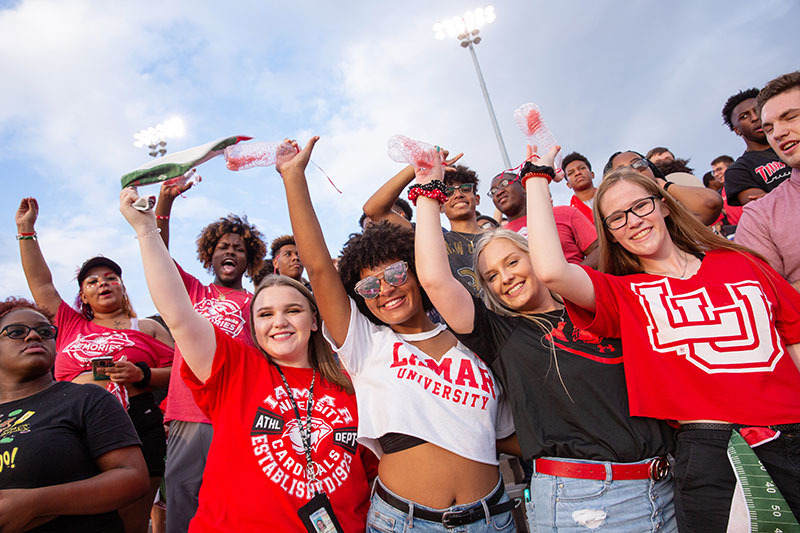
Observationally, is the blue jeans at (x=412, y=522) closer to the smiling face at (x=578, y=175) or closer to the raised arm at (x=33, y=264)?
the raised arm at (x=33, y=264)

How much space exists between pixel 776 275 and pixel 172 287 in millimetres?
2872

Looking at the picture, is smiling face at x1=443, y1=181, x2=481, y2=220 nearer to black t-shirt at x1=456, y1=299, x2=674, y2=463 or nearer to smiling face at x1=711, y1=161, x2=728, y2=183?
black t-shirt at x1=456, y1=299, x2=674, y2=463

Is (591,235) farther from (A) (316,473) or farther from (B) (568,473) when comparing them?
(A) (316,473)

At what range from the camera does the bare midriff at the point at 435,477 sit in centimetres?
211

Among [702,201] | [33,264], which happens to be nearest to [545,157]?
[702,201]

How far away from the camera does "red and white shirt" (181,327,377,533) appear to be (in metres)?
2.15

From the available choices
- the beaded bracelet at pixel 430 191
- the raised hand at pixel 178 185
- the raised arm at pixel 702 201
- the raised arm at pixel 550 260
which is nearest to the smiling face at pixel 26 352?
the raised hand at pixel 178 185

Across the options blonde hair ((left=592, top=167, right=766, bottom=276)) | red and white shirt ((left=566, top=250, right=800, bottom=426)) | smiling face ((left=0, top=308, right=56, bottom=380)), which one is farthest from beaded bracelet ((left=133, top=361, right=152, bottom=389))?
blonde hair ((left=592, top=167, right=766, bottom=276))

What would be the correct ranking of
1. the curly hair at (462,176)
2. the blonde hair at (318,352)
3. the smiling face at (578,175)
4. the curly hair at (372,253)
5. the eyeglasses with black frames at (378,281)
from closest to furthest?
1. the eyeglasses with black frames at (378,281)
2. the blonde hair at (318,352)
3. the curly hair at (372,253)
4. the curly hair at (462,176)
5. the smiling face at (578,175)

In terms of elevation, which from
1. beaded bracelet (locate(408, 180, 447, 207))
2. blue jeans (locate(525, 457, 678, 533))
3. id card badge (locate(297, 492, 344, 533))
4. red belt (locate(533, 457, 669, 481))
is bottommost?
blue jeans (locate(525, 457, 678, 533))

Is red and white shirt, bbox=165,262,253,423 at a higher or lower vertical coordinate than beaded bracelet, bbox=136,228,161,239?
lower

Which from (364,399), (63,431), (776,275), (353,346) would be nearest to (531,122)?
(776,275)

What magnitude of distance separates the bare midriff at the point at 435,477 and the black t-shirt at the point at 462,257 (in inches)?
51.2

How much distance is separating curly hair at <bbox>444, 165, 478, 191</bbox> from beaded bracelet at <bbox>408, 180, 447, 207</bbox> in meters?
1.99
